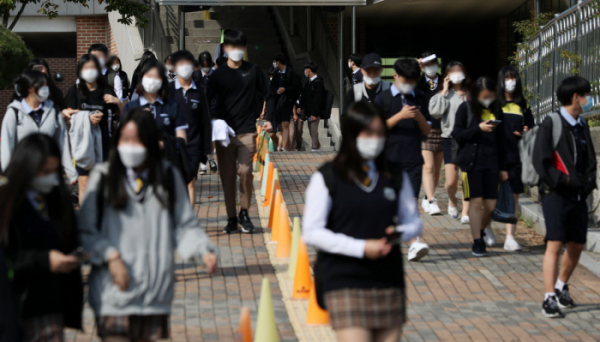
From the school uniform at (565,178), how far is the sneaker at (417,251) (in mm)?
1780

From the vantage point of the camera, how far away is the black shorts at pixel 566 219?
250 inches

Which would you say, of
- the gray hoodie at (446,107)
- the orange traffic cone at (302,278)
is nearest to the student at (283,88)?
the gray hoodie at (446,107)

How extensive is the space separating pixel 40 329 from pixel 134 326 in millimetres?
427

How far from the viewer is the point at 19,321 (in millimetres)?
3600

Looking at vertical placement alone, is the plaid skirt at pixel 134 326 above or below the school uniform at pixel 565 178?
below

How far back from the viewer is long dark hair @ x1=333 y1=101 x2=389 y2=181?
3.77m

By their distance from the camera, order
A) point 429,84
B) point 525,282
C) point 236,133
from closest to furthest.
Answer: point 525,282
point 236,133
point 429,84

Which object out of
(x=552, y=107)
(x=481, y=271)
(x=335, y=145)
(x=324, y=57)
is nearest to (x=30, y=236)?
(x=481, y=271)

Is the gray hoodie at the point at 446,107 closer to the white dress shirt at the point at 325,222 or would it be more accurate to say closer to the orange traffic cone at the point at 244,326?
the orange traffic cone at the point at 244,326

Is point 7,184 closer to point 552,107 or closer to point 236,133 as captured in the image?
point 236,133

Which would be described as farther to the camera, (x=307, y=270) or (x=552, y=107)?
(x=552, y=107)

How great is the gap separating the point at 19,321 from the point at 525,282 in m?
5.24

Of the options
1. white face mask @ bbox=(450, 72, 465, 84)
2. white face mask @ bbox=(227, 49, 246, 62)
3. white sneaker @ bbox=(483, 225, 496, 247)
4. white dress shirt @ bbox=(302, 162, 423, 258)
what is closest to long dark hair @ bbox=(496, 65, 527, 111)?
white face mask @ bbox=(450, 72, 465, 84)

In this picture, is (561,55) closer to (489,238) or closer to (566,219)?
(489,238)
